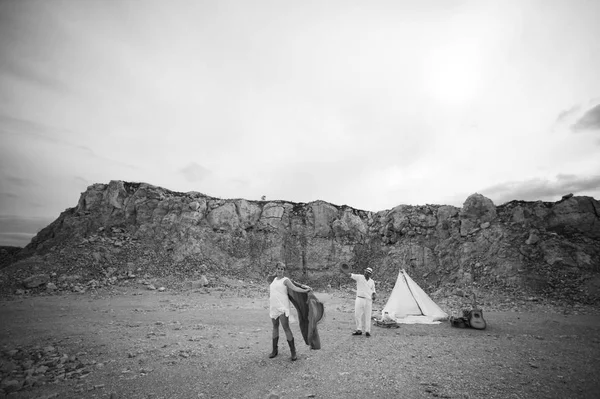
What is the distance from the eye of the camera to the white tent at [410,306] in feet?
36.8

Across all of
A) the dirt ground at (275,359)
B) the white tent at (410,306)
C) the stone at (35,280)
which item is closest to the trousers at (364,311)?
the dirt ground at (275,359)

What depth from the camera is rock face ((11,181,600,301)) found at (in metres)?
17.2

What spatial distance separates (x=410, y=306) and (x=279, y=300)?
326 inches

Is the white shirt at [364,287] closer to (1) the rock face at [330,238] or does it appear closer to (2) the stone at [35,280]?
(1) the rock face at [330,238]

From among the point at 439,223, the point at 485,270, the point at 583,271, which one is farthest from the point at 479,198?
the point at 583,271

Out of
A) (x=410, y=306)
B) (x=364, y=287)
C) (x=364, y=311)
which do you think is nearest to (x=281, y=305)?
(x=364, y=287)

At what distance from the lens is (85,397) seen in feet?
14.1

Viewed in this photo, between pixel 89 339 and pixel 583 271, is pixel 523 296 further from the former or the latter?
pixel 89 339

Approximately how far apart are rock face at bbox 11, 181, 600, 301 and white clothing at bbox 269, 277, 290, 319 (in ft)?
55.4

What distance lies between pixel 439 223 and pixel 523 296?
8.75 meters

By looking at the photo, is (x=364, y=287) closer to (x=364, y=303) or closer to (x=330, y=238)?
(x=364, y=303)

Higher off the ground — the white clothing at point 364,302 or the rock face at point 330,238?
the rock face at point 330,238

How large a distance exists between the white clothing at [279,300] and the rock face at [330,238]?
1690cm

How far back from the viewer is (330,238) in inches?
1048
